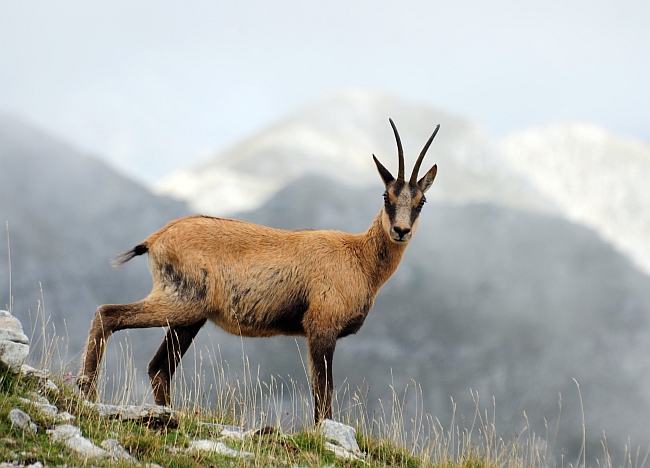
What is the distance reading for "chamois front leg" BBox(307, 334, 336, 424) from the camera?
9406 millimetres

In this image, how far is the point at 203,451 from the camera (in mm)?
7262

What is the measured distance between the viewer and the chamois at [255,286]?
946 centimetres

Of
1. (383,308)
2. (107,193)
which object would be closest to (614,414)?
(383,308)

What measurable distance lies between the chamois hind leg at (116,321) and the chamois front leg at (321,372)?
61.5 inches

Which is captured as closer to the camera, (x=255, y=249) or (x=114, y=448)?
(x=114, y=448)

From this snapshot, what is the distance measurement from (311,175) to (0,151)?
62.1m

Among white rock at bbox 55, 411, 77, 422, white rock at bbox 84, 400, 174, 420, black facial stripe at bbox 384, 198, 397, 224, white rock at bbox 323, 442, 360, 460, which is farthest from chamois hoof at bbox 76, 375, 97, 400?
black facial stripe at bbox 384, 198, 397, 224

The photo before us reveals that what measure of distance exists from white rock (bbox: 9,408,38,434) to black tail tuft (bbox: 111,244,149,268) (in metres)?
3.11

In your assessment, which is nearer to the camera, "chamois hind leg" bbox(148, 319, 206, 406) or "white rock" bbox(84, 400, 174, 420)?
"white rock" bbox(84, 400, 174, 420)

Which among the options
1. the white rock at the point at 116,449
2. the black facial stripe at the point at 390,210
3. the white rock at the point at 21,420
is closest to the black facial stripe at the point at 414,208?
the black facial stripe at the point at 390,210

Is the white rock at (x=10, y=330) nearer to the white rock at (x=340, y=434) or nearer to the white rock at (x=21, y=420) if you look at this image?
the white rock at (x=21, y=420)

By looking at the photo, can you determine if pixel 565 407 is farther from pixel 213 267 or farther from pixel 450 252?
pixel 213 267

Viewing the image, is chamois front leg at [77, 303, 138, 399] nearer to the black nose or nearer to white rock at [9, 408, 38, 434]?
white rock at [9, 408, 38, 434]

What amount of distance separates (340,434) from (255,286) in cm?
230
